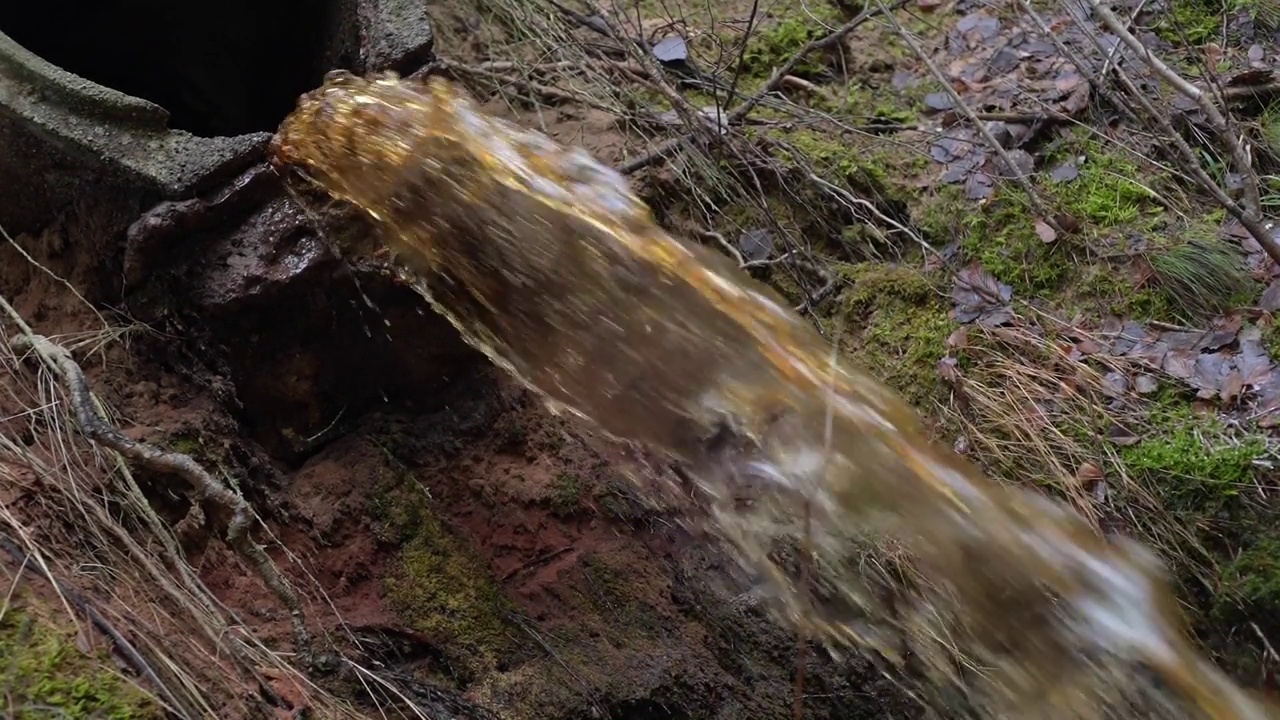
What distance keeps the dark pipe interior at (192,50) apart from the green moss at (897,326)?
153 cm

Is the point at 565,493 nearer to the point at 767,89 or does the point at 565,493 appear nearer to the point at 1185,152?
the point at 767,89

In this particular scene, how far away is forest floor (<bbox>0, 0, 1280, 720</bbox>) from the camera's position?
5.86ft

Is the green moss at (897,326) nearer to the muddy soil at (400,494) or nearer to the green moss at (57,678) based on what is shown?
the muddy soil at (400,494)

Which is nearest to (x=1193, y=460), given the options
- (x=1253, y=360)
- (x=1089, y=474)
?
(x=1089, y=474)

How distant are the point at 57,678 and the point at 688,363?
1.20 meters

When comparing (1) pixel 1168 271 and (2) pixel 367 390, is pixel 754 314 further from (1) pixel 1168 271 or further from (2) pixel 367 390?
(1) pixel 1168 271

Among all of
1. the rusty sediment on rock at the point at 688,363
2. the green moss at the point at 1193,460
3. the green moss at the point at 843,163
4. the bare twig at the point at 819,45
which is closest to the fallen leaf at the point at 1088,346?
the green moss at the point at 1193,460

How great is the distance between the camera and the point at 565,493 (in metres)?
2.24

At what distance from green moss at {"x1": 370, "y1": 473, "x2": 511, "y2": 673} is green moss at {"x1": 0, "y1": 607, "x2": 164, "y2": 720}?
623 mm

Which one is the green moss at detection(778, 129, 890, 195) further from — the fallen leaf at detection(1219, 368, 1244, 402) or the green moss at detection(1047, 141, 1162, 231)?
the fallen leaf at detection(1219, 368, 1244, 402)

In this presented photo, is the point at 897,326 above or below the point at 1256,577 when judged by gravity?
above

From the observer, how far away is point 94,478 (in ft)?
5.85

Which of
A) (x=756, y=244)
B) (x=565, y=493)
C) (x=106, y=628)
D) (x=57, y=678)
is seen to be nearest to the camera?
(x=57, y=678)

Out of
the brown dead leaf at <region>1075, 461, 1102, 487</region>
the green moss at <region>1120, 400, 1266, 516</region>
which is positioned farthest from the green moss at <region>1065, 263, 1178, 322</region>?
the brown dead leaf at <region>1075, 461, 1102, 487</region>
